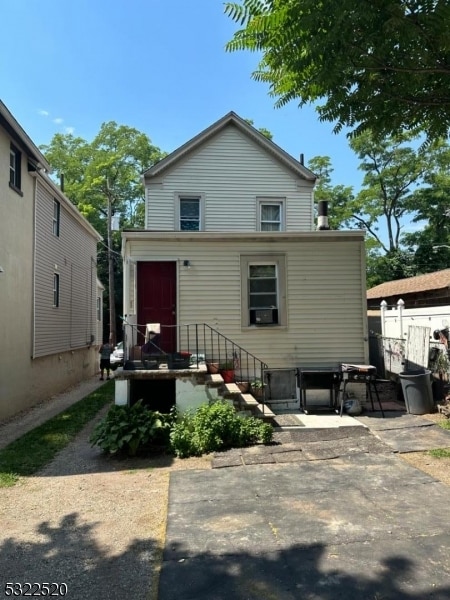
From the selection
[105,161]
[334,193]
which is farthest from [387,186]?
[105,161]

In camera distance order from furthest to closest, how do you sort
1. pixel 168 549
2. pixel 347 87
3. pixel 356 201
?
pixel 356 201
pixel 347 87
pixel 168 549

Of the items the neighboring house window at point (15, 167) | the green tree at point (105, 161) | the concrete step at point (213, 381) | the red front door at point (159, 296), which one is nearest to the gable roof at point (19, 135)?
the neighboring house window at point (15, 167)

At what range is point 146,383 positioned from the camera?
9266mm

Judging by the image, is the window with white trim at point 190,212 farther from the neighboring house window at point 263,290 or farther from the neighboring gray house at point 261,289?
the neighboring house window at point 263,290

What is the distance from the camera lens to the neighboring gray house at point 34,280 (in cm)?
1015

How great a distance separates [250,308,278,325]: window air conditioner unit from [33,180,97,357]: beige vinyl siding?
640 centimetres

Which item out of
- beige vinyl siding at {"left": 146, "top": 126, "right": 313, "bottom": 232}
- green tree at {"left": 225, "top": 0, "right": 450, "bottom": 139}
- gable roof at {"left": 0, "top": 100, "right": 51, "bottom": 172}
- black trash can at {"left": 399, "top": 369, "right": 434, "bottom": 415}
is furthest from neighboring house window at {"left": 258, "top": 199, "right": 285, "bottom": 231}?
green tree at {"left": 225, "top": 0, "right": 450, "bottom": 139}

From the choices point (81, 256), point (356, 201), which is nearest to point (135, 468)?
point (81, 256)

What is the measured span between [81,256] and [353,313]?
Result: 40.0 feet

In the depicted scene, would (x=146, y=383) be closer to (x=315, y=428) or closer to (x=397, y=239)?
(x=315, y=428)

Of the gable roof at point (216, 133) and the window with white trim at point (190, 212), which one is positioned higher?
the gable roof at point (216, 133)

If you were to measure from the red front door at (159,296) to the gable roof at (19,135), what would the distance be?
178 inches

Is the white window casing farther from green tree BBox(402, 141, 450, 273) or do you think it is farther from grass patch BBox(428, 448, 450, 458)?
green tree BBox(402, 141, 450, 273)

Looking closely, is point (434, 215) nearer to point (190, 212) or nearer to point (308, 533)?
point (190, 212)
